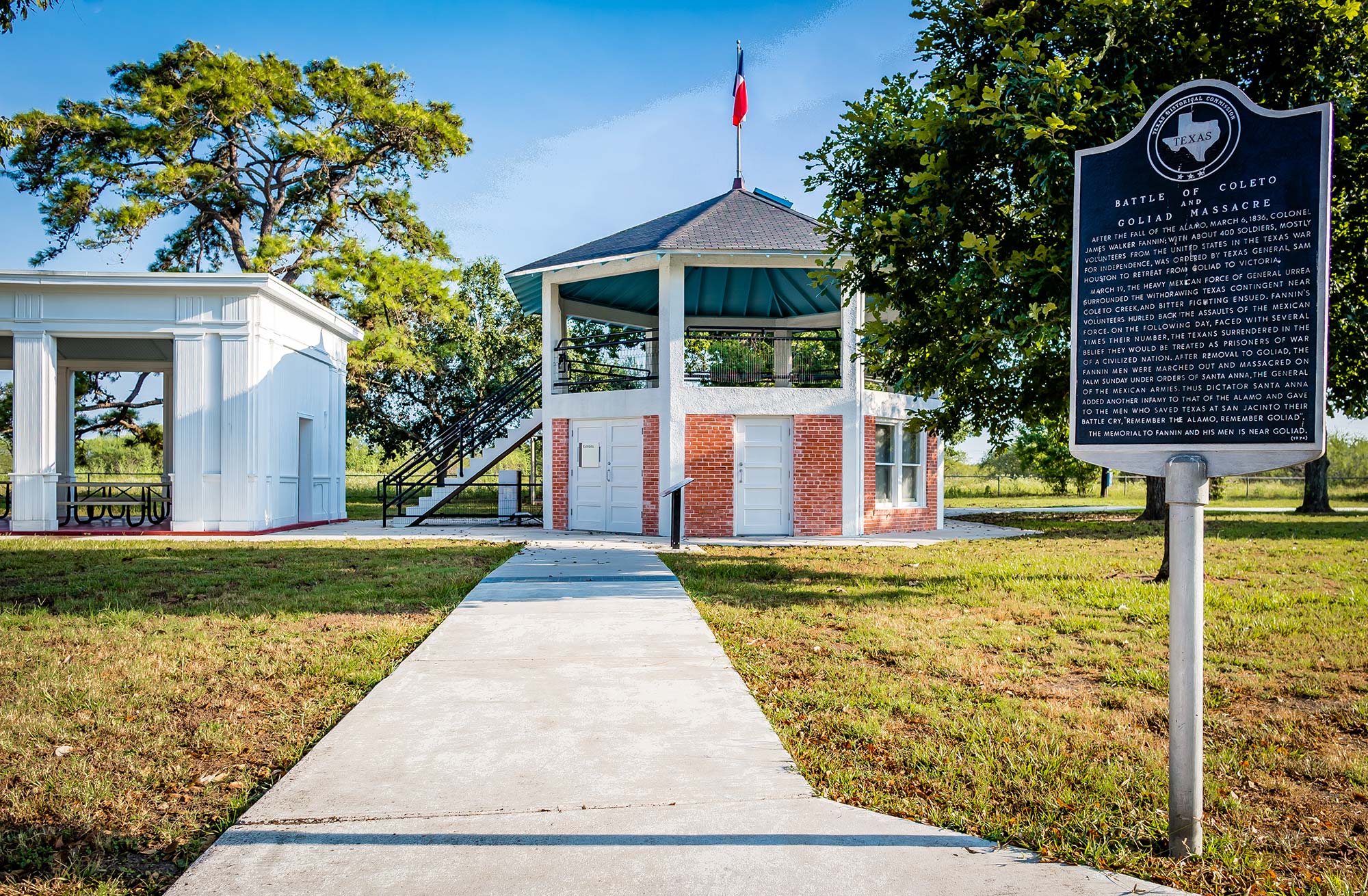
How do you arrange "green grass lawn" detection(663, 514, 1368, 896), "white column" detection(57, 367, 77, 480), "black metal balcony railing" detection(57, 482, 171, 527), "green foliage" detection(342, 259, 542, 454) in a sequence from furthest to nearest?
"green foliage" detection(342, 259, 542, 454) → "white column" detection(57, 367, 77, 480) → "black metal balcony railing" detection(57, 482, 171, 527) → "green grass lawn" detection(663, 514, 1368, 896)

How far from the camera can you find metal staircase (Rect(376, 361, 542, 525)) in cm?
1967

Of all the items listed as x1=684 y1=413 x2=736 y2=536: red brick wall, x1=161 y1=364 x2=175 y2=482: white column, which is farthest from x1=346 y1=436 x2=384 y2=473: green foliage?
x1=684 y1=413 x2=736 y2=536: red brick wall

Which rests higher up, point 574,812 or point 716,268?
point 716,268

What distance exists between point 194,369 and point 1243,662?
16880 mm

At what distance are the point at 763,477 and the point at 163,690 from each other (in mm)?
12622

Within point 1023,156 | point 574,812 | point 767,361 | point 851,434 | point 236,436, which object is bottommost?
point 574,812

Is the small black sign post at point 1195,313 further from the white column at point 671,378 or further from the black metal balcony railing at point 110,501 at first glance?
the black metal balcony railing at point 110,501

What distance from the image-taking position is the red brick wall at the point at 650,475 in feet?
55.4

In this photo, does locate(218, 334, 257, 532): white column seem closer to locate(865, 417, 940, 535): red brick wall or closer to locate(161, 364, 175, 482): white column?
locate(161, 364, 175, 482): white column

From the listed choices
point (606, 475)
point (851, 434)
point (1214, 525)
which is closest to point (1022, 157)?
point (851, 434)

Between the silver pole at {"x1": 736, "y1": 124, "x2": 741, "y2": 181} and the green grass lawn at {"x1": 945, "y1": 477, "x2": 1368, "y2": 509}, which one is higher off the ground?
the silver pole at {"x1": 736, "y1": 124, "x2": 741, "y2": 181}

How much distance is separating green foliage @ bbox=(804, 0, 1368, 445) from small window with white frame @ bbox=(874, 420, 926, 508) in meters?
7.60

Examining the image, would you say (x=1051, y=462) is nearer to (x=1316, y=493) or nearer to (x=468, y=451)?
(x=1316, y=493)

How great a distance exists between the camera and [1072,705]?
514cm
